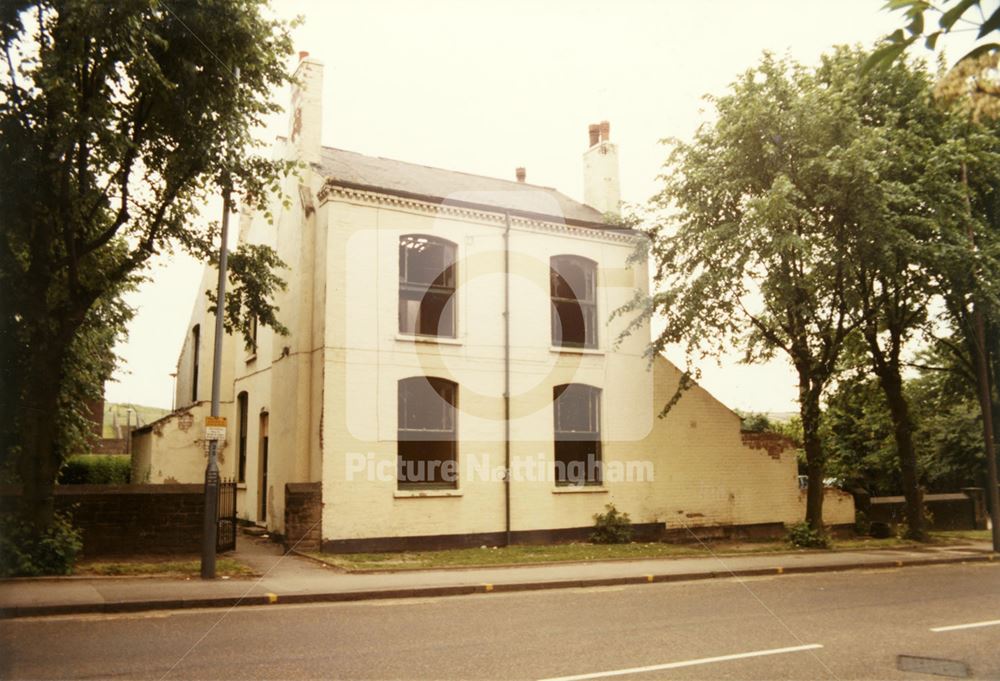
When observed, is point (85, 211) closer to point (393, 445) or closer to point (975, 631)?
point (393, 445)

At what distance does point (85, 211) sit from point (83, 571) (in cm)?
636

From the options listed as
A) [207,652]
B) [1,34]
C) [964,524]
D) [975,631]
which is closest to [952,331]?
[964,524]

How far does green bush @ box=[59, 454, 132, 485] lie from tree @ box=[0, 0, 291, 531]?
17694 millimetres

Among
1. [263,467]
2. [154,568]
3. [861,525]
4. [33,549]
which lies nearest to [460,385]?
[263,467]

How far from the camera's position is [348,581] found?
1241cm

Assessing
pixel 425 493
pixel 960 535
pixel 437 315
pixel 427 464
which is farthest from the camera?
pixel 960 535

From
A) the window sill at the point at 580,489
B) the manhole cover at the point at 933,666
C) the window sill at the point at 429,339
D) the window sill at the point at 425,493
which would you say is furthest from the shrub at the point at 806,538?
the manhole cover at the point at 933,666

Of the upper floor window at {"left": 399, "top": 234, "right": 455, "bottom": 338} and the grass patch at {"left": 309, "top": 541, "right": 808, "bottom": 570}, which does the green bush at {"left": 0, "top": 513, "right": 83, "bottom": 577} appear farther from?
the upper floor window at {"left": 399, "top": 234, "right": 455, "bottom": 338}

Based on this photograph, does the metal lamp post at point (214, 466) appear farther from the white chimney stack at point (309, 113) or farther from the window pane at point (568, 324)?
the window pane at point (568, 324)

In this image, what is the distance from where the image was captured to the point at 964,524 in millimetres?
26594

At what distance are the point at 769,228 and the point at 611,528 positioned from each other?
8282 mm

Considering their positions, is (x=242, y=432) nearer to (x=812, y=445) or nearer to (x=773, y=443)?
(x=773, y=443)

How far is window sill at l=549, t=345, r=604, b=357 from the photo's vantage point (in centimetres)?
1956

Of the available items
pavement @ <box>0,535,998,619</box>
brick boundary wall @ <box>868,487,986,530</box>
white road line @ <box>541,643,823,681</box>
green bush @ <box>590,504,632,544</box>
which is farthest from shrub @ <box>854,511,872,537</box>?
white road line @ <box>541,643,823,681</box>
